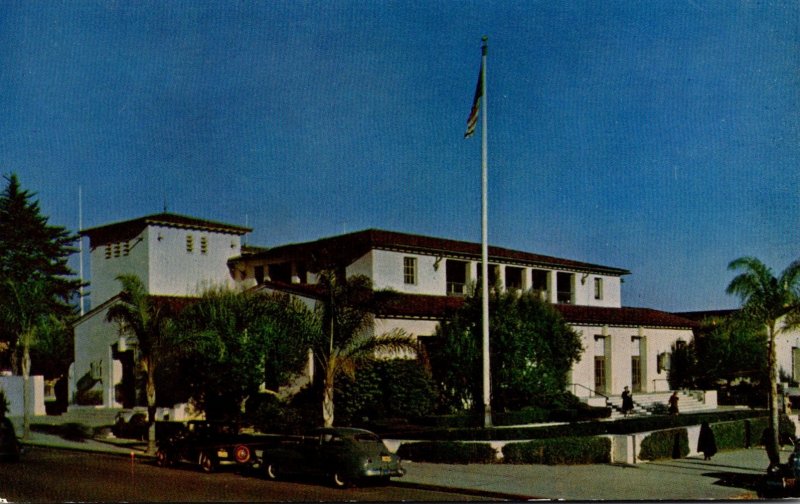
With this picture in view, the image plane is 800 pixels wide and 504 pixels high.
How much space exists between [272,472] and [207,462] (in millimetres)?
2256

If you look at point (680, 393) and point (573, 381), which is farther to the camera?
point (680, 393)

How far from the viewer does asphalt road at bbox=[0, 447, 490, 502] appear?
16641 mm

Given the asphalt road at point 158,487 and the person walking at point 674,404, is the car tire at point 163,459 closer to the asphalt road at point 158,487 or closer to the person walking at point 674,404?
the asphalt road at point 158,487

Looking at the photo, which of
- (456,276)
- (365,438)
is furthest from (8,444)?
(456,276)

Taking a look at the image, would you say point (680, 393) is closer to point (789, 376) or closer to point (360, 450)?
point (789, 376)

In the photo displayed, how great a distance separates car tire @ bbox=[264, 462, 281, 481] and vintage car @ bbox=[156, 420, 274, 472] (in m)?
1.14

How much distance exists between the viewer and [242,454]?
20.7 metres

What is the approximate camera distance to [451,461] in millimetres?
22359

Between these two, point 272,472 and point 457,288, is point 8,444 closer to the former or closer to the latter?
point 272,472

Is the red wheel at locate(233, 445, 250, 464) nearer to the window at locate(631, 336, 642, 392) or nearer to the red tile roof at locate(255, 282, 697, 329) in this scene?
the red tile roof at locate(255, 282, 697, 329)

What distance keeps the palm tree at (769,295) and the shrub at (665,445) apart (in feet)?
9.96

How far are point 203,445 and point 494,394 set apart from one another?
50.4 feet

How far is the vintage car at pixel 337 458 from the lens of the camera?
715 inches

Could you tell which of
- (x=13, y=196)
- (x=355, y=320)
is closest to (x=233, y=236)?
(x=13, y=196)
